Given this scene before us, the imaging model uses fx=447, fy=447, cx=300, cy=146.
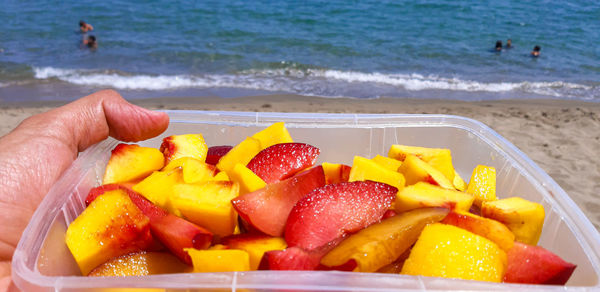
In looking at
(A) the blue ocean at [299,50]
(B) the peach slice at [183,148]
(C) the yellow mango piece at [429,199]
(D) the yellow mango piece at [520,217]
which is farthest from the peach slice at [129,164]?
(A) the blue ocean at [299,50]

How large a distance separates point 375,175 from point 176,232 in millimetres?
589

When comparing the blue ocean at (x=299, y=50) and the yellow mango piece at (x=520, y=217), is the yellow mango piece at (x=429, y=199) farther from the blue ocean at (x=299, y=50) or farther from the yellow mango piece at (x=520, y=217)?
the blue ocean at (x=299, y=50)

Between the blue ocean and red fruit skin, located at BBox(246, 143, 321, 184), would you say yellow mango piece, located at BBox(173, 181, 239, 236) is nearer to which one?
red fruit skin, located at BBox(246, 143, 321, 184)

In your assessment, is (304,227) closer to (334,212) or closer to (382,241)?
(334,212)

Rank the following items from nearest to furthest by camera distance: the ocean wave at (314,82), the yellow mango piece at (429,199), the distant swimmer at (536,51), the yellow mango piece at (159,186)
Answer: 1. the yellow mango piece at (429,199)
2. the yellow mango piece at (159,186)
3. the ocean wave at (314,82)
4. the distant swimmer at (536,51)

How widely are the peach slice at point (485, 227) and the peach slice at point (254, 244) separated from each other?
401mm

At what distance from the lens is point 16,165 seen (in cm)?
128

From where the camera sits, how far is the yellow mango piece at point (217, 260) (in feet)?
3.08

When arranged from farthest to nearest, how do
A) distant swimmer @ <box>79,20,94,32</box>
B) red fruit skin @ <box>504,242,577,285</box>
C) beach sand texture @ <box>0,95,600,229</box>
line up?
distant swimmer @ <box>79,20,94,32</box>
beach sand texture @ <box>0,95,600,229</box>
red fruit skin @ <box>504,242,577,285</box>

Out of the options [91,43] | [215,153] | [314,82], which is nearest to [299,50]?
[314,82]

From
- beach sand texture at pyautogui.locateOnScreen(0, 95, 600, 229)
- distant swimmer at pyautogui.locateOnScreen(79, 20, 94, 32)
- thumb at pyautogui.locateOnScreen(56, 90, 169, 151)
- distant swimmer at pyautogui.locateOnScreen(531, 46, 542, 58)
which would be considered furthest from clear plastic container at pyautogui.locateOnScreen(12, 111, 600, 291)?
distant swimmer at pyautogui.locateOnScreen(79, 20, 94, 32)

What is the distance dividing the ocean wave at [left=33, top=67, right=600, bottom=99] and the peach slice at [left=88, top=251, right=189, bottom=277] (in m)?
5.30

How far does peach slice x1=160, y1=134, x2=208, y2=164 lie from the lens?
1.50m

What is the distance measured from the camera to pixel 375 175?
1306 mm
